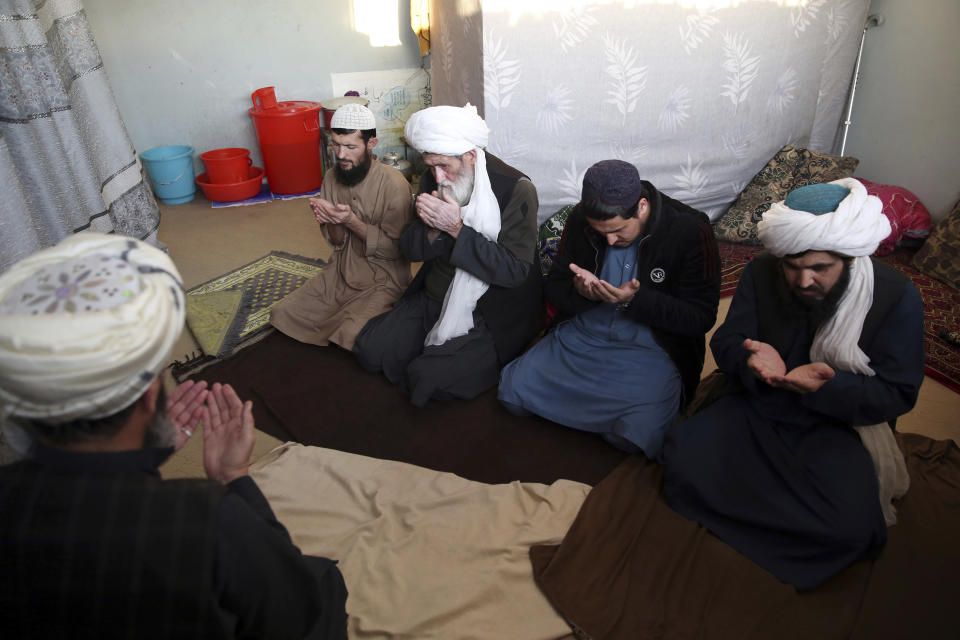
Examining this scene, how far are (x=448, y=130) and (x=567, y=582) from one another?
6.11ft

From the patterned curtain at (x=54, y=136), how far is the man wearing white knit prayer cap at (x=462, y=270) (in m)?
1.48

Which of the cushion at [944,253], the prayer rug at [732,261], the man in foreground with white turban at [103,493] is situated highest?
the man in foreground with white turban at [103,493]

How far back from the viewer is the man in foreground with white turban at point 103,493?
3.06 ft

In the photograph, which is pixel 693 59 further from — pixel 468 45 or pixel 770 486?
pixel 770 486

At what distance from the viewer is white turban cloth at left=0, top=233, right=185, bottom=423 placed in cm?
94

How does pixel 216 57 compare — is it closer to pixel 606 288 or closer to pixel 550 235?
pixel 550 235

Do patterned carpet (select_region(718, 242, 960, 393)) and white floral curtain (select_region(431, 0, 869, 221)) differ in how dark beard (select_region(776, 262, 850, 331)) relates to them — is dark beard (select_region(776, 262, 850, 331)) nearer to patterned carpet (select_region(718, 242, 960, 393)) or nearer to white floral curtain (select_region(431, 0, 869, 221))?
patterned carpet (select_region(718, 242, 960, 393))

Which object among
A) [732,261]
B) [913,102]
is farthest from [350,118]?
[913,102]

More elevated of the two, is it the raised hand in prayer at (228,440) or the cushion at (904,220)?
the raised hand in prayer at (228,440)

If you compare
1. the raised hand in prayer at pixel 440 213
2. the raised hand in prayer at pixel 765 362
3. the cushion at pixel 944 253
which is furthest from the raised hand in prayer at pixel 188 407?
the cushion at pixel 944 253

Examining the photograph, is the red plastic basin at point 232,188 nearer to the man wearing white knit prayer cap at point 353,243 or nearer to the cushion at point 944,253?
the man wearing white knit prayer cap at point 353,243

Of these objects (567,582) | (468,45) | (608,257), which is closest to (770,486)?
(567,582)

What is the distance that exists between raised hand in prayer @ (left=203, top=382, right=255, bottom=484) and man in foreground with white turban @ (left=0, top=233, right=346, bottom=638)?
11.9 inches

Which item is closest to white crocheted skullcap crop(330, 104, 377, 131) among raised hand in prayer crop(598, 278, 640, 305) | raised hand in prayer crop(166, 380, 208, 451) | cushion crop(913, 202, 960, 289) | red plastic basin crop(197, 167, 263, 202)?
raised hand in prayer crop(598, 278, 640, 305)
